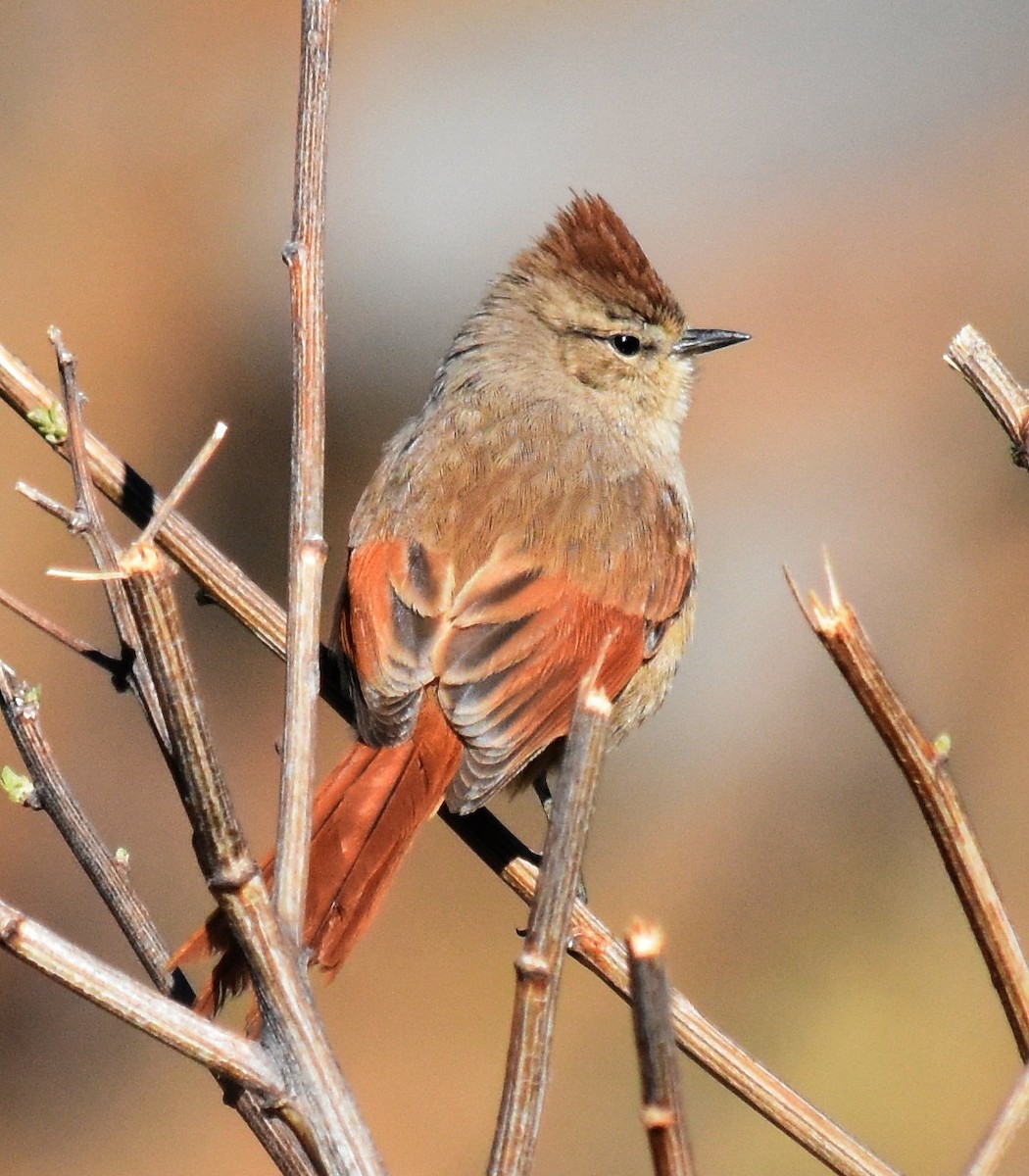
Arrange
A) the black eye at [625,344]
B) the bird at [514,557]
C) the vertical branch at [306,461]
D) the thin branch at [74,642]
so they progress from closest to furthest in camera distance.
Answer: the vertical branch at [306,461] → the thin branch at [74,642] → the bird at [514,557] → the black eye at [625,344]

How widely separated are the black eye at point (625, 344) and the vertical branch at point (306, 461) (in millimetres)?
2267

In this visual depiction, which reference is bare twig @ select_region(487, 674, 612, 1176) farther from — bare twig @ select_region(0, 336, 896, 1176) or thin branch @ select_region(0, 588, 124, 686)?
thin branch @ select_region(0, 588, 124, 686)

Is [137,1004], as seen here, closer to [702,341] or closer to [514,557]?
[514,557]

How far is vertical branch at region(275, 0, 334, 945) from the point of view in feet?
5.52

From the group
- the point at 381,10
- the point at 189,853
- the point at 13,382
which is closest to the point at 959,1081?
the point at 189,853

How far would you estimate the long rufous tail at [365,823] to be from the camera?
8.45ft

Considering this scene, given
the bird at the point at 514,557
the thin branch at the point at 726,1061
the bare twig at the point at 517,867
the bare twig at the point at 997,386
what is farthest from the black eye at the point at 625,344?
the bare twig at the point at 997,386

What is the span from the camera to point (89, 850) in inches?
74.8

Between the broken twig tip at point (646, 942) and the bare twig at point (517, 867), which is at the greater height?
the broken twig tip at point (646, 942)

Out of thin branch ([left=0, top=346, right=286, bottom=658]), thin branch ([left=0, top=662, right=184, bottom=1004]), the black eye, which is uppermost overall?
the black eye

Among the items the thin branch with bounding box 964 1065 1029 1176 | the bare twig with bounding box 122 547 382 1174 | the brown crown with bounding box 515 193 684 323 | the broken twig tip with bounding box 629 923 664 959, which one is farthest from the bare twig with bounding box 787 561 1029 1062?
the brown crown with bounding box 515 193 684 323

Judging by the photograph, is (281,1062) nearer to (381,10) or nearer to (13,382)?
(13,382)

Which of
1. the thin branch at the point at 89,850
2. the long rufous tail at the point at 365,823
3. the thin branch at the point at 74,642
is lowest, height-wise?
the long rufous tail at the point at 365,823

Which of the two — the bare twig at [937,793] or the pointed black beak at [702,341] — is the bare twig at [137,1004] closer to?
the bare twig at [937,793]
